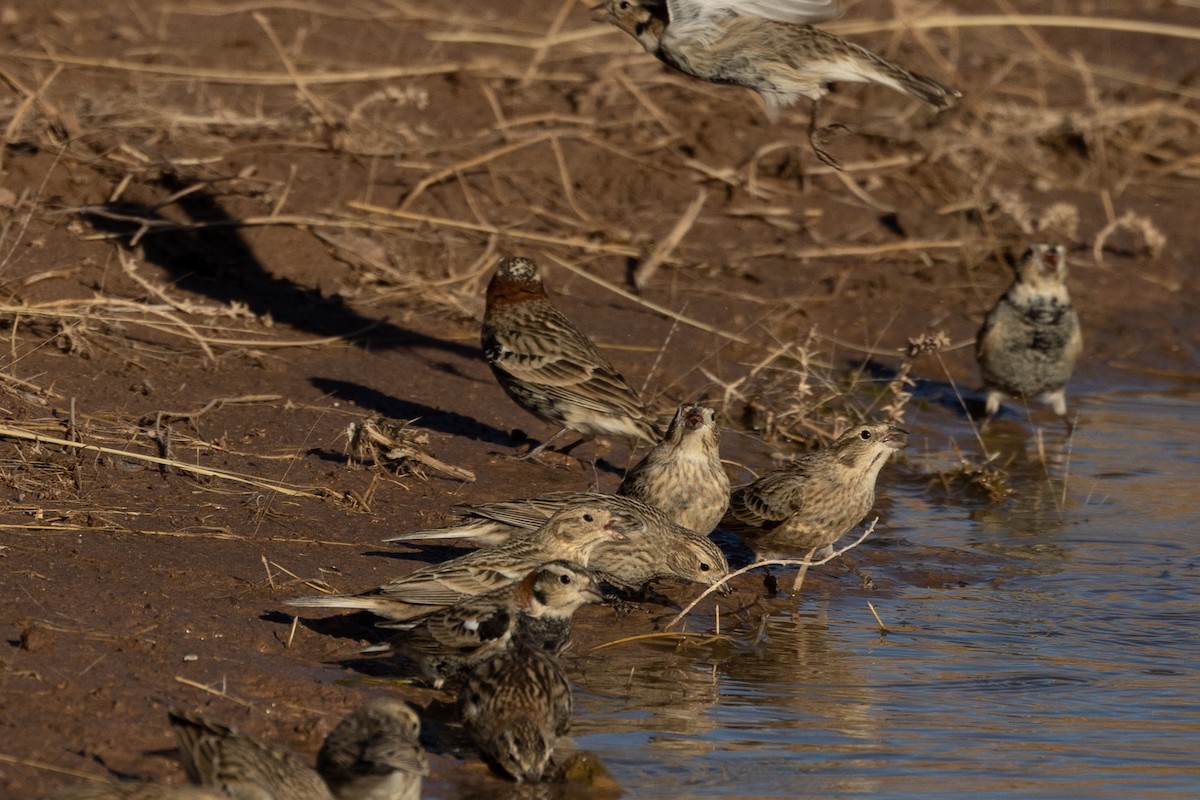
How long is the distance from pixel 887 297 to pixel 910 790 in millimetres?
7633

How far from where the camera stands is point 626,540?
785cm

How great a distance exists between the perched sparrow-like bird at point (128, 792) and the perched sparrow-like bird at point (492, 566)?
1627 millimetres

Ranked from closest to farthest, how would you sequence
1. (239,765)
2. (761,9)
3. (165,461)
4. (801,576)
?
1. (239,765)
2. (165,461)
3. (801,576)
4. (761,9)

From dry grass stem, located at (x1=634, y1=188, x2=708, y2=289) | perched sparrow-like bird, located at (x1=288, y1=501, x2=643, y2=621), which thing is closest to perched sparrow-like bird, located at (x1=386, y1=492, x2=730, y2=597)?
perched sparrow-like bird, located at (x1=288, y1=501, x2=643, y2=621)

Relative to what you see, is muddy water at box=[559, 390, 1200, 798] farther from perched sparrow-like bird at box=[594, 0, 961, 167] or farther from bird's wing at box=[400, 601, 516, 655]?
perched sparrow-like bird at box=[594, 0, 961, 167]

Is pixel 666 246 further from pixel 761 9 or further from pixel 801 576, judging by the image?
pixel 801 576

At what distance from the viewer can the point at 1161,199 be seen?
612 inches

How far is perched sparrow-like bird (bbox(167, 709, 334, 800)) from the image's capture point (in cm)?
510

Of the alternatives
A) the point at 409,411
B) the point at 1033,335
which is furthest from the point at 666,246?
the point at 409,411

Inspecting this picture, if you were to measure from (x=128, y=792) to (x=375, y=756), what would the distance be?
727 millimetres

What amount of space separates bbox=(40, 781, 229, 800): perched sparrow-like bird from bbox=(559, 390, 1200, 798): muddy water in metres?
1.53

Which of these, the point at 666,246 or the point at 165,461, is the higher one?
the point at 666,246

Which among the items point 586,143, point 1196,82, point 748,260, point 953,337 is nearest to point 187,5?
point 586,143

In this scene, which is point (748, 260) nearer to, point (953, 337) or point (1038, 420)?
point (953, 337)
